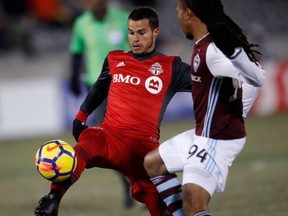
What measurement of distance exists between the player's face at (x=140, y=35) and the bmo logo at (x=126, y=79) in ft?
0.77

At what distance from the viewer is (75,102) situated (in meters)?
18.6

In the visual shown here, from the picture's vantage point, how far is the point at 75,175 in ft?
21.0

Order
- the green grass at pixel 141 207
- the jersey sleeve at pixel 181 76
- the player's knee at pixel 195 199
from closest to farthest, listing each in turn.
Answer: the player's knee at pixel 195 199 < the jersey sleeve at pixel 181 76 < the green grass at pixel 141 207

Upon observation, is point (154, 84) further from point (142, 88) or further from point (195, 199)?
point (195, 199)

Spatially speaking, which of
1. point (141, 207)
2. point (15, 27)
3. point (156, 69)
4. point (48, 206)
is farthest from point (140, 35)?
point (15, 27)

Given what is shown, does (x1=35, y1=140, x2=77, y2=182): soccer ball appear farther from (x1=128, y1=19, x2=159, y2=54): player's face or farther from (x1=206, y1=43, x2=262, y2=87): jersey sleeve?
(x1=206, y1=43, x2=262, y2=87): jersey sleeve

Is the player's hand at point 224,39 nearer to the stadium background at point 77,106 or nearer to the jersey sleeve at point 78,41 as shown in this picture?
the stadium background at point 77,106

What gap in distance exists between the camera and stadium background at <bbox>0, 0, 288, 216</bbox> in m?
9.91

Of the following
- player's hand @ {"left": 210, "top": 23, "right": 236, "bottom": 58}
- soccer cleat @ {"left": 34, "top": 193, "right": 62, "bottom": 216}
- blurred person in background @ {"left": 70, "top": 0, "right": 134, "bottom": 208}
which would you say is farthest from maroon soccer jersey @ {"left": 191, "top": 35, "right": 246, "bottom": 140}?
blurred person in background @ {"left": 70, "top": 0, "right": 134, "bottom": 208}

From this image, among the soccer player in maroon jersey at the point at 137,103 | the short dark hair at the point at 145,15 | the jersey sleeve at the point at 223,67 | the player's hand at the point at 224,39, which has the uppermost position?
the short dark hair at the point at 145,15

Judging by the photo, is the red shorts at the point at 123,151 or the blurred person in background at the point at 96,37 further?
the blurred person in background at the point at 96,37

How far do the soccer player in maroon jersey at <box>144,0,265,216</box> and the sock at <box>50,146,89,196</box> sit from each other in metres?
0.64

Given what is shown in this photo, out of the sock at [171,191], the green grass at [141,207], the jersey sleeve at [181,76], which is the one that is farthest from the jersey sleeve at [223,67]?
the green grass at [141,207]

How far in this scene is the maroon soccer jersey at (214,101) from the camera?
19.6ft
